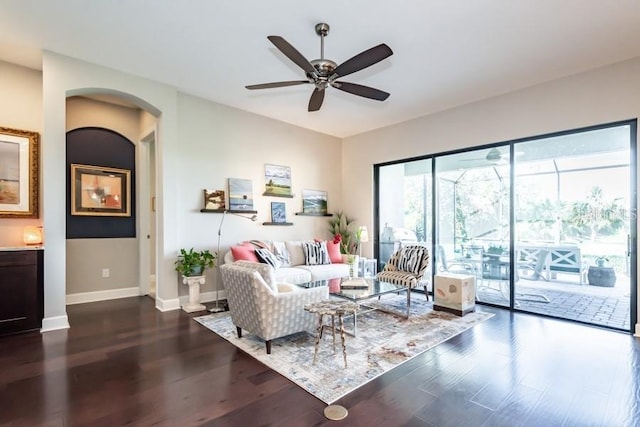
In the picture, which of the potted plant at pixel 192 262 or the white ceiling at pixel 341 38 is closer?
the white ceiling at pixel 341 38

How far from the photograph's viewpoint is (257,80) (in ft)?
14.3

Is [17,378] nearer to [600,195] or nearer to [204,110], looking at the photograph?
[204,110]

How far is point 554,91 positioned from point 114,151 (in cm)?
670

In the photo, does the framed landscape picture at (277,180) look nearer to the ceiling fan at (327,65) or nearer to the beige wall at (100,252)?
the beige wall at (100,252)

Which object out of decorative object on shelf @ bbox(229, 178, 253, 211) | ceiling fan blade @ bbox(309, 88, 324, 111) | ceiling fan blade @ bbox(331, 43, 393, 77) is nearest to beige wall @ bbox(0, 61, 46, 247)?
decorative object on shelf @ bbox(229, 178, 253, 211)

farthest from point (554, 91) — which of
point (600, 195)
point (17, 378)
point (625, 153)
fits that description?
point (17, 378)

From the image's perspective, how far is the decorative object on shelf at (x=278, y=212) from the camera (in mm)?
5949

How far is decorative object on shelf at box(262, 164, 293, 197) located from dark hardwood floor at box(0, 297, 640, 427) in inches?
116

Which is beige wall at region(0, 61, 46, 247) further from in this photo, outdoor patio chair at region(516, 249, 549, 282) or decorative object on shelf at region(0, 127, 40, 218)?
outdoor patio chair at region(516, 249, 549, 282)

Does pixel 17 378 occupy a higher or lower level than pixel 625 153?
lower

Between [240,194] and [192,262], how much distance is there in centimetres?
146

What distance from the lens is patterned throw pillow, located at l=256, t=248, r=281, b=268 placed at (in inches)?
192

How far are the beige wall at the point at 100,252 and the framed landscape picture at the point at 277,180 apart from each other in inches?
92.7

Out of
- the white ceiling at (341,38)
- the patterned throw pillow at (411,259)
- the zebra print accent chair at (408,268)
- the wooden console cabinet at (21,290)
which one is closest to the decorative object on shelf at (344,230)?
the zebra print accent chair at (408,268)
